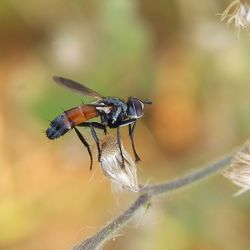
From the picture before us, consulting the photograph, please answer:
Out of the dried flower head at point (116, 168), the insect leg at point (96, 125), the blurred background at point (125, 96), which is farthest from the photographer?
the blurred background at point (125, 96)

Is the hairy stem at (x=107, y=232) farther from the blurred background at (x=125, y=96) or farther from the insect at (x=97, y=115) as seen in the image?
the blurred background at (x=125, y=96)

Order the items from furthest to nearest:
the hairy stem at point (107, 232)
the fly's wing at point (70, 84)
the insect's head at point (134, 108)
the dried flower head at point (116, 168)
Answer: the insect's head at point (134, 108) < the dried flower head at point (116, 168) < the fly's wing at point (70, 84) < the hairy stem at point (107, 232)

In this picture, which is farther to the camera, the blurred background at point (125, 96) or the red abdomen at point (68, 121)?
the blurred background at point (125, 96)

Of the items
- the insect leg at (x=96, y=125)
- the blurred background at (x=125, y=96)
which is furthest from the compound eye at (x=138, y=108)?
the blurred background at (x=125, y=96)

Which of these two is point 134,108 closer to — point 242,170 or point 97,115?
point 97,115

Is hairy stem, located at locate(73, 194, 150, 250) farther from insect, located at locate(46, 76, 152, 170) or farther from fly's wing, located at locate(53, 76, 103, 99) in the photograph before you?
fly's wing, located at locate(53, 76, 103, 99)

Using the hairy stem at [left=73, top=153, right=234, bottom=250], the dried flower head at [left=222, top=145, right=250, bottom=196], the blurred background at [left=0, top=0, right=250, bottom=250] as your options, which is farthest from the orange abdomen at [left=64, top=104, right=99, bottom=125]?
the blurred background at [left=0, top=0, right=250, bottom=250]
